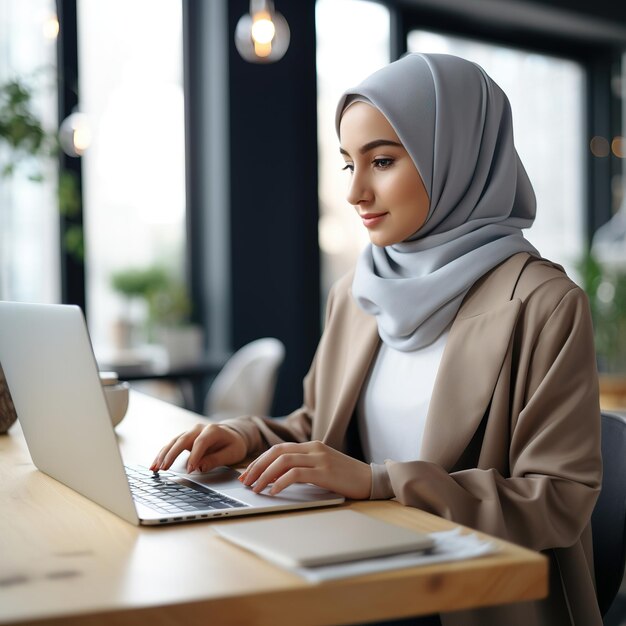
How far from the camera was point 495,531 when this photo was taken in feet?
3.42

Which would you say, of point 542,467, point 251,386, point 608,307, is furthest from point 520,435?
point 608,307

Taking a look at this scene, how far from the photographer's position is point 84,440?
998mm

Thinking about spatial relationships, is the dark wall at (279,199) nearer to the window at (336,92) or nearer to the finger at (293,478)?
the window at (336,92)

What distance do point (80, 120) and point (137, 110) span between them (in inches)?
39.1

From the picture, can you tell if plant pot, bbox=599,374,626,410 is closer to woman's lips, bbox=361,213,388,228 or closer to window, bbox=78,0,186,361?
window, bbox=78,0,186,361

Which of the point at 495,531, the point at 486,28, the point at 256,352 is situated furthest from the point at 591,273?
→ the point at 495,531

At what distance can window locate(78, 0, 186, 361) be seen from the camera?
4.43 metres

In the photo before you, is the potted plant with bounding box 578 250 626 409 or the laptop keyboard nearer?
the laptop keyboard

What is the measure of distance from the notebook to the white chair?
2821mm

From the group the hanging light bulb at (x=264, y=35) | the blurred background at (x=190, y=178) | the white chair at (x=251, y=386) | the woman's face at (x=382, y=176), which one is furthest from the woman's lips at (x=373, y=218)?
the blurred background at (x=190, y=178)

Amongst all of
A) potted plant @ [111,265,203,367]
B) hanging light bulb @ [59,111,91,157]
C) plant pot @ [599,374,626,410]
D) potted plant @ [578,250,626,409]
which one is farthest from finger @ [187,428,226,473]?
potted plant @ [578,250,626,409]

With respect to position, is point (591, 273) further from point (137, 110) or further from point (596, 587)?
point (596, 587)

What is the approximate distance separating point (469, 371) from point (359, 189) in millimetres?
342

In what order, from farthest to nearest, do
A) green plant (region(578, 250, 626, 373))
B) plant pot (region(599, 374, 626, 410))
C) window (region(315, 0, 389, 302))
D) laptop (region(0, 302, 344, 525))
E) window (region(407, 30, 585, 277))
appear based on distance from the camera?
window (region(407, 30, 585, 277)), green plant (region(578, 250, 626, 373)), window (region(315, 0, 389, 302)), plant pot (region(599, 374, 626, 410)), laptop (region(0, 302, 344, 525))
